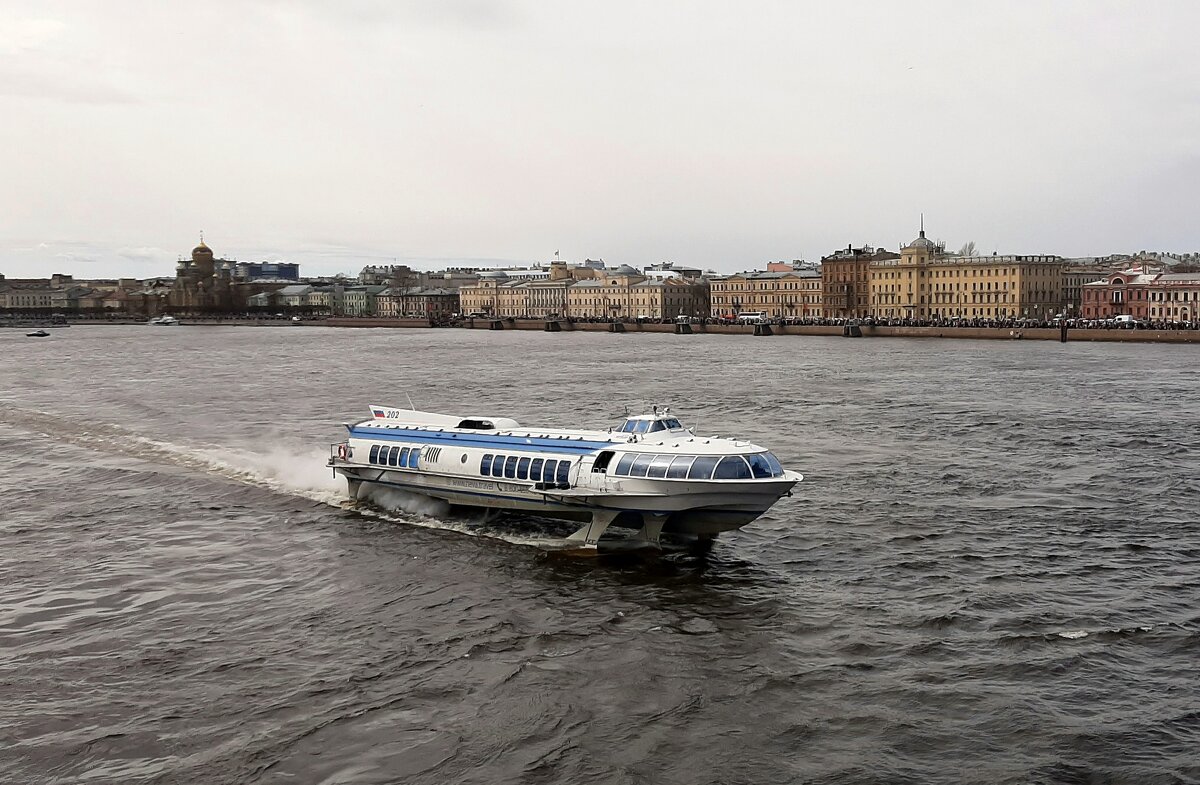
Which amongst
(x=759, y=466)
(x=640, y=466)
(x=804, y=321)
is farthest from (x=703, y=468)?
(x=804, y=321)

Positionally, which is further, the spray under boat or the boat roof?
the boat roof

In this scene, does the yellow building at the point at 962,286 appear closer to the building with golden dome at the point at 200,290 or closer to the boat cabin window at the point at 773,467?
the boat cabin window at the point at 773,467

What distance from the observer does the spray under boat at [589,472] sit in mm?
16406

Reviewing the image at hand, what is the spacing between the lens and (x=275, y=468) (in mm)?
25578

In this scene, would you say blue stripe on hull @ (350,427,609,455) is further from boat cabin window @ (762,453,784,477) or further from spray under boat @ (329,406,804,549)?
boat cabin window @ (762,453,784,477)

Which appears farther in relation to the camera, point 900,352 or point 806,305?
point 806,305

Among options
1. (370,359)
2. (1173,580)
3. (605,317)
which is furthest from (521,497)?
(605,317)

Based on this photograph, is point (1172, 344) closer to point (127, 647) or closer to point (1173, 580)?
point (1173, 580)

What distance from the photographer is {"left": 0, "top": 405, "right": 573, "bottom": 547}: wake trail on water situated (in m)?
20.2

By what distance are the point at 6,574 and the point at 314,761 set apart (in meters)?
8.91

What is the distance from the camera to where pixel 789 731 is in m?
11.5

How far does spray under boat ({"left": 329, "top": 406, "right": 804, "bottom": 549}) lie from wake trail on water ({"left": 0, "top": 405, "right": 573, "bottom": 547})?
15.9 inches

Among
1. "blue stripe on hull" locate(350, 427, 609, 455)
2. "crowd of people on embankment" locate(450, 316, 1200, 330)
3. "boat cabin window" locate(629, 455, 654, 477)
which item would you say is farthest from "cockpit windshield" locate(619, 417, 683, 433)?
"crowd of people on embankment" locate(450, 316, 1200, 330)

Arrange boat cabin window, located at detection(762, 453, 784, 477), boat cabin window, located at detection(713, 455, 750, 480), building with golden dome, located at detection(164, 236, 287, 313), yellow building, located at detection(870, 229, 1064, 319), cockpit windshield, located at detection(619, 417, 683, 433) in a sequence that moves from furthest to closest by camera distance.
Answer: building with golden dome, located at detection(164, 236, 287, 313)
yellow building, located at detection(870, 229, 1064, 319)
cockpit windshield, located at detection(619, 417, 683, 433)
boat cabin window, located at detection(762, 453, 784, 477)
boat cabin window, located at detection(713, 455, 750, 480)
